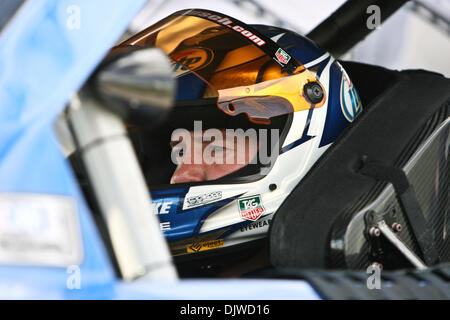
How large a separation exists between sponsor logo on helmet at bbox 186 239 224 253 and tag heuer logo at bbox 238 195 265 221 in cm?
9

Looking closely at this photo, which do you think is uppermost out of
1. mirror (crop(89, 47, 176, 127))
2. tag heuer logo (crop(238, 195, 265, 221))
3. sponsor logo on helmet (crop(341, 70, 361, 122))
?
mirror (crop(89, 47, 176, 127))

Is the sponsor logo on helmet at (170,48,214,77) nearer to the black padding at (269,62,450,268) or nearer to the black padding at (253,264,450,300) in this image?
the black padding at (269,62,450,268)

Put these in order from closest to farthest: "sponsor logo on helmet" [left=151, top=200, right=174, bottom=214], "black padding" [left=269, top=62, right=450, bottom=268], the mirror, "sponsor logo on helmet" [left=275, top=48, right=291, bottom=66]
Result: the mirror < "black padding" [left=269, top=62, right=450, bottom=268] < "sponsor logo on helmet" [left=151, top=200, right=174, bottom=214] < "sponsor logo on helmet" [left=275, top=48, right=291, bottom=66]

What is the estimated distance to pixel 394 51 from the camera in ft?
9.25

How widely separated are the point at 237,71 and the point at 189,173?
0.28m

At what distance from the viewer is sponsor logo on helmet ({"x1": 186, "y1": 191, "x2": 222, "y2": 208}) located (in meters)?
1.47

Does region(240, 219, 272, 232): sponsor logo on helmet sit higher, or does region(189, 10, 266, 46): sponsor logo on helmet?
region(189, 10, 266, 46): sponsor logo on helmet

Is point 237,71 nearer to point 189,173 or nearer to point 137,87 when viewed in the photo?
point 189,173

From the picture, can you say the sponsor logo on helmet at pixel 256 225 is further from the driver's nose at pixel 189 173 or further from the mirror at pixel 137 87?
the mirror at pixel 137 87

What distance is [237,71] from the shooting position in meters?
1.54

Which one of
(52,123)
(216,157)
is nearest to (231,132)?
(216,157)

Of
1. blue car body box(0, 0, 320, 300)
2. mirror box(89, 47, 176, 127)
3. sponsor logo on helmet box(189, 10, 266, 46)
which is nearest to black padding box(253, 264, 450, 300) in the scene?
blue car body box(0, 0, 320, 300)

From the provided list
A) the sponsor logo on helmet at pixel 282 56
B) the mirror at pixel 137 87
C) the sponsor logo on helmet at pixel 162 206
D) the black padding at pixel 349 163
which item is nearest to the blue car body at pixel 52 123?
the mirror at pixel 137 87

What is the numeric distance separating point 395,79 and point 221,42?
487mm
